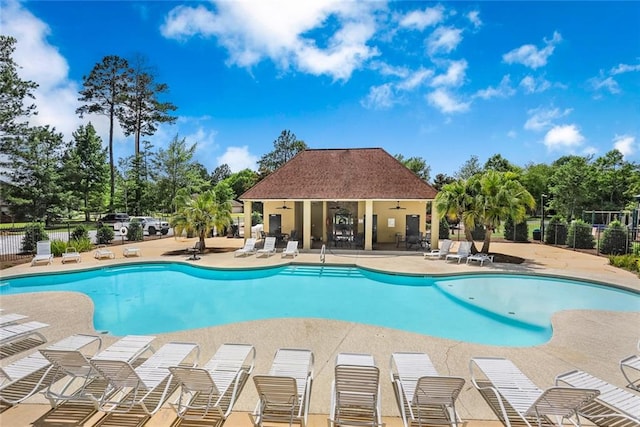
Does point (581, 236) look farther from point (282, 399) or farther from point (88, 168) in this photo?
point (88, 168)

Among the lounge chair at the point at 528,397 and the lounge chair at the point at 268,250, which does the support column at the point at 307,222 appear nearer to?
the lounge chair at the point at 268,250

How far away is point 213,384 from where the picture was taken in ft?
13.2

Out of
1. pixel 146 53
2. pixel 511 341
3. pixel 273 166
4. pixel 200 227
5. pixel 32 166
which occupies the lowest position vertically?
pixel 511 341

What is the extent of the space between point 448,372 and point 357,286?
729 centimetres

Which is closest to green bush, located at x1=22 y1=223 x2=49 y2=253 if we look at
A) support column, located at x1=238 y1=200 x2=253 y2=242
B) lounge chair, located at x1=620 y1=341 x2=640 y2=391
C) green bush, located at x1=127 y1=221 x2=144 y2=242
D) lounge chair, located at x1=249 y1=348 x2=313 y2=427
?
green bush, located at x1=127 y1=221 x2=144 y2=242

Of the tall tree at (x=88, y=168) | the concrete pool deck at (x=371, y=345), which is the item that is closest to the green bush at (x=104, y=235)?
the concrete pool deck at (x=371, y=345)

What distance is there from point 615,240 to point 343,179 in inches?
602

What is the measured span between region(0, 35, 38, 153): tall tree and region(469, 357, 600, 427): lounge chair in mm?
37854

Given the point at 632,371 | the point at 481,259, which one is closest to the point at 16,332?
the point at 632,371

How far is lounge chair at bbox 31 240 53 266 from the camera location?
587 inches

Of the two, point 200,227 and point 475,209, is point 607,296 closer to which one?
point 475,209

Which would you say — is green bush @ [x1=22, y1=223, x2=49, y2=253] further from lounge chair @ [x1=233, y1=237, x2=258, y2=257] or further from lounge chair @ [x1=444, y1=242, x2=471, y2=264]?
lounge chair @ [x1=444, y1=242, x2=471, y2=264]

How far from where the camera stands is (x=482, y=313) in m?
10.0

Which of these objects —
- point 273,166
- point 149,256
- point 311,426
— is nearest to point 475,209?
point 311,426
